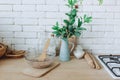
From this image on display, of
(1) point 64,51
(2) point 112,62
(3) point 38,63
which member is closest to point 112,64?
(2) point 112,62

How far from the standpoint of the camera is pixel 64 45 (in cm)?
151

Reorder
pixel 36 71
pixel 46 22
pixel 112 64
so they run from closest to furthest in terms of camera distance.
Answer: pixel 36 71, pixel 112 64, pixel 46 22

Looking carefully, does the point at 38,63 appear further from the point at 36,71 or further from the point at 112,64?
the point at 112,64

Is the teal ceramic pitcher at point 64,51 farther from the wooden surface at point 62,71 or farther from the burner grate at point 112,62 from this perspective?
the burner grate at point 112,62

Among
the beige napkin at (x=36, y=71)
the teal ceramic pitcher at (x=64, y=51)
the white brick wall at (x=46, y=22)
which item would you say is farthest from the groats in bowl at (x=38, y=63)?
the white brick wall at (x=46, y=22)

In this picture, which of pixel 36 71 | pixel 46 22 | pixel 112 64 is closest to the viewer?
pixel 36 71

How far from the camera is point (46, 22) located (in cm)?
165

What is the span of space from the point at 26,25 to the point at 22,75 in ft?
1.71

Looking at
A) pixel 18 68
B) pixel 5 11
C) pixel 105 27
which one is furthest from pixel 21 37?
pixel 105 27

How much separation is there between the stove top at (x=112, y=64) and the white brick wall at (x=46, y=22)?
0.41ft

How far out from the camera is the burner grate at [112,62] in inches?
52.3

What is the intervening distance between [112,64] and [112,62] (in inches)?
0.7

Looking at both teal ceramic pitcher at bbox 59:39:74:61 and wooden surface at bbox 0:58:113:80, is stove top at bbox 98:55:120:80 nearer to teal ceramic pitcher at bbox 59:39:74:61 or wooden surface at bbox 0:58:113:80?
wooden surface at bbox 0:58:113:80

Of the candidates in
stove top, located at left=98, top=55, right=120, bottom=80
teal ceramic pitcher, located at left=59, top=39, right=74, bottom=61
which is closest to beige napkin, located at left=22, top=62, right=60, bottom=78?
teal ceramic pitcher, located at left=59, top=39, right=74, bottom=61
